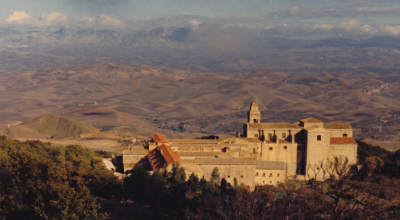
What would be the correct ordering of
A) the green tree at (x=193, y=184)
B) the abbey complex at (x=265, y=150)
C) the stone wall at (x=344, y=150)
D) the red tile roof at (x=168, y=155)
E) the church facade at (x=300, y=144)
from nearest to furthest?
the green tree at (x=193, y=184)
the red tile roof at (x=168, y=155)
the abbey complex at (x=265, y=150)
the church facade at (x=300, y=144)
the stone wall at (x=344, y=150)

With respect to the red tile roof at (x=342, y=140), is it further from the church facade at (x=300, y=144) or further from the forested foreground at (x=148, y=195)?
the forested foreground at (x=148, y=195)

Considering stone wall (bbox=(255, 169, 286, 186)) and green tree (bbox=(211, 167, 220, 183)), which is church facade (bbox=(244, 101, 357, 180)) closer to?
stone wall (bbox=(255, 169, 286, 186))

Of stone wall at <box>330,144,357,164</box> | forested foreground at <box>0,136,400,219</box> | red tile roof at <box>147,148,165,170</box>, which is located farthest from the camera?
stone wall at <box>330,144,357,164</box>

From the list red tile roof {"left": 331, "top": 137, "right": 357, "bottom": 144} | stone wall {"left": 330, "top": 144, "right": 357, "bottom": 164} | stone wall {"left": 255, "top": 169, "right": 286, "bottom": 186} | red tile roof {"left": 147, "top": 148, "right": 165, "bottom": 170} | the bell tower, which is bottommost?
stone wall {"left": 255, "top": 169, "right": 286, "bottom": 186}

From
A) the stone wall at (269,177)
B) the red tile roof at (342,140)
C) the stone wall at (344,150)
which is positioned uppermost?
the red tile roof at (342,140)

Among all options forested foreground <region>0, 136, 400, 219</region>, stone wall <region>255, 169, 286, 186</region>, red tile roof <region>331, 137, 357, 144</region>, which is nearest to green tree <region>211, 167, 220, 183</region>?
forested foreground <region>0, 136, 400, 219</region>

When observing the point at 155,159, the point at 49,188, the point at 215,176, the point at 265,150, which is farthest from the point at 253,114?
the point at 49,188

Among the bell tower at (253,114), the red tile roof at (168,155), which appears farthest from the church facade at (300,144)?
the red tile roof at (168,155)

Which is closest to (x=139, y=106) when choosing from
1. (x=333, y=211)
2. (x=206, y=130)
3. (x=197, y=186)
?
(x=206, y=130)
